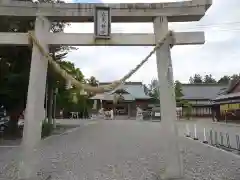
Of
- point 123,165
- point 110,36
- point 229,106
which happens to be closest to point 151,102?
point 229,106

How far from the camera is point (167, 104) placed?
744 centimetres

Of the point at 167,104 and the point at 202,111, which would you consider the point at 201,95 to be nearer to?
the point at 202,111

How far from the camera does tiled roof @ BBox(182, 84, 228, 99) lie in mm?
60119

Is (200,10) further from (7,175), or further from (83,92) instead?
(7,175)

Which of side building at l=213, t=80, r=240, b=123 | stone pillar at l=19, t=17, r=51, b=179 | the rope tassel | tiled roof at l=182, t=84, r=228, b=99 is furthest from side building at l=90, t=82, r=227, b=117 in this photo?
the rope tassel

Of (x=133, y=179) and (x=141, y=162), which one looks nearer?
(x=133, y=179)

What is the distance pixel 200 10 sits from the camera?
7516 millimetres

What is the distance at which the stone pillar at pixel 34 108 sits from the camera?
7090mm

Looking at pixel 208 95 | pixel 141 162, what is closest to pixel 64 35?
pixel 141 162

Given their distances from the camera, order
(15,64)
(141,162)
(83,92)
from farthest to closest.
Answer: (15,64) → (141,162) → (83,92)

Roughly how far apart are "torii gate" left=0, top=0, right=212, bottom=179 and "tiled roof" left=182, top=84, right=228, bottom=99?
53212 millimetres

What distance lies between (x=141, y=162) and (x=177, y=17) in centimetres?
480

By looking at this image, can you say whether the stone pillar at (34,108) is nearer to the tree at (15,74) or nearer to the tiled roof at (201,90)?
the tree at (15,74)

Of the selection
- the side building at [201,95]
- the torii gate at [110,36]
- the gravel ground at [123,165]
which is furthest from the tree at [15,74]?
the side building at [201,95]
